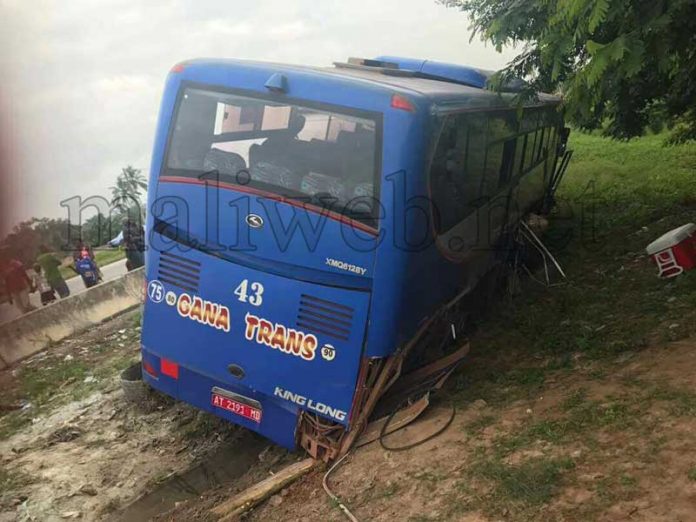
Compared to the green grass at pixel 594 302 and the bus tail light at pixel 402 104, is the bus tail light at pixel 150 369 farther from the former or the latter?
the bus tail light at pixel 402 104

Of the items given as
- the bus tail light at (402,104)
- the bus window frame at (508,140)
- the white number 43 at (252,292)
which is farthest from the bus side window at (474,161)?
the white number 43 at (252,292)

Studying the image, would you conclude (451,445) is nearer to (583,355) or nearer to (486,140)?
(583,355)

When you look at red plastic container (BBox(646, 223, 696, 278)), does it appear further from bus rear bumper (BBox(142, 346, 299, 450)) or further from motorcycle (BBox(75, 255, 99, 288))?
motorcycle (BBox(75, 255, 99, 288))

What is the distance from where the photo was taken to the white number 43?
4176mm

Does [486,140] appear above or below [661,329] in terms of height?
above

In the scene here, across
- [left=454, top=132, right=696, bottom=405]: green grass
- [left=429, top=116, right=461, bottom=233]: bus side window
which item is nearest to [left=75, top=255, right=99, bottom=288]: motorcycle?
[left=454, top=132, right=696, bottom=405]: green grass

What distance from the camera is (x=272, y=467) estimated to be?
15.2 ft

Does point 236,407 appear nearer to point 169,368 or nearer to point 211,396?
point 211,396

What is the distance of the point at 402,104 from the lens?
3773 millimetres

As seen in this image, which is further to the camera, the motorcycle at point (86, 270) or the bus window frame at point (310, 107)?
the motorcycle at point (86, 270)

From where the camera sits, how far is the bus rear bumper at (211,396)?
437 centimetres

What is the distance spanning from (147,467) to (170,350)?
1062mm

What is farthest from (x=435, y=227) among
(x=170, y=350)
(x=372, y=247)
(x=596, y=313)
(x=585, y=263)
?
(x=585, y=263)

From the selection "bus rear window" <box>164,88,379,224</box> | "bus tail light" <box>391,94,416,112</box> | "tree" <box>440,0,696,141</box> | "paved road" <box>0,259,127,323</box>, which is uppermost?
"tree" <box>440,0,696,141</box>
